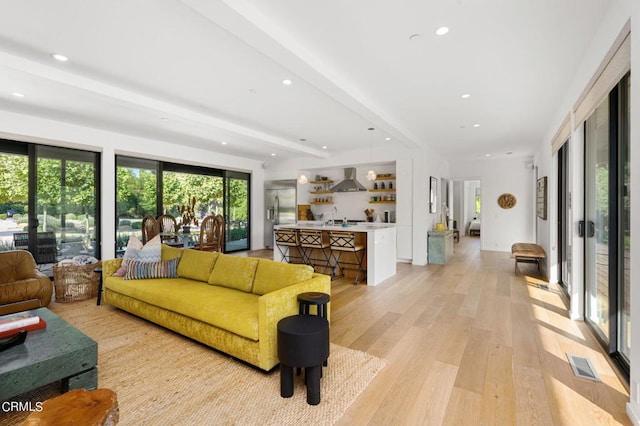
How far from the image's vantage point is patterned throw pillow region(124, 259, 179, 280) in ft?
12.3

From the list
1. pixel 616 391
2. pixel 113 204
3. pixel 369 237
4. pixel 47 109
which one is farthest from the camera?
pixel 113 204

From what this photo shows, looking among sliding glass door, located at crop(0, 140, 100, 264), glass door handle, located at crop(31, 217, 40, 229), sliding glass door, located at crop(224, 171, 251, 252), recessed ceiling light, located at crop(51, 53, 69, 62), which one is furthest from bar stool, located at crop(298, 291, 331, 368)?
sliding glass door, located at crop(224, 171, 251, 252)

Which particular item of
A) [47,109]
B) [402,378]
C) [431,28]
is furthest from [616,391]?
[47,109]

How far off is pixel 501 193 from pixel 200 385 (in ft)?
30.2

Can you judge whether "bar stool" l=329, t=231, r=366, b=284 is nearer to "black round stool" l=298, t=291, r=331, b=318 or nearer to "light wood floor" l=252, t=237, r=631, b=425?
"light wood floor" l=252, t=237, r=631, b=425

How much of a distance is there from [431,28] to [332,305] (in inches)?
129

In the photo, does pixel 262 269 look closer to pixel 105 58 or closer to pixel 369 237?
pixel 369 237

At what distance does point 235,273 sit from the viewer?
3.29 m

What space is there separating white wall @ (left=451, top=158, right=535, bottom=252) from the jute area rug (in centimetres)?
790

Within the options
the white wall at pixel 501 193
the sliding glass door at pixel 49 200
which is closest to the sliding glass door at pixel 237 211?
the sliding glass door at pixel 49 200

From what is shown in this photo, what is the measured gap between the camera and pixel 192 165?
298 inches

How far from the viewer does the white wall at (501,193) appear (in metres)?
8.53

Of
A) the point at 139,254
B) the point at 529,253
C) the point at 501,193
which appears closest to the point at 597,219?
the point at 529,253

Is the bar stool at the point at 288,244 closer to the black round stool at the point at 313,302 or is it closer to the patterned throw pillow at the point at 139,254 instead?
the patterned throw pillow at the point at 139,254
